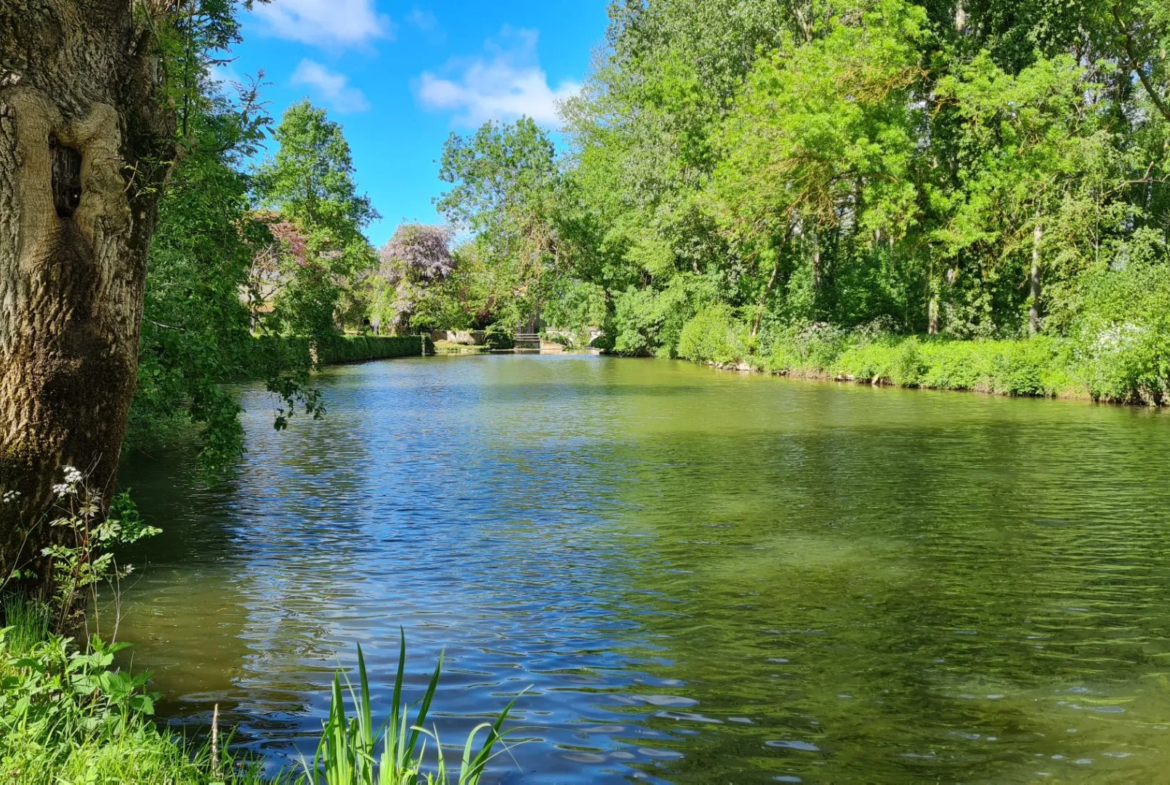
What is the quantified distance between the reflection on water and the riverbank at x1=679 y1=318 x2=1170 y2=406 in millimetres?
7843

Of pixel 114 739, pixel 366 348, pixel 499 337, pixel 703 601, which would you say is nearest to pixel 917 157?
pixel 703 601

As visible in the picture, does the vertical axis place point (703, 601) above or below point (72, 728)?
below

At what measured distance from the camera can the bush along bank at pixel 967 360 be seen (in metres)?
22.8

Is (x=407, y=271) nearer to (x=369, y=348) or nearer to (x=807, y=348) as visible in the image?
(x=369, y=348)

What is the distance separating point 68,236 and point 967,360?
28106mm

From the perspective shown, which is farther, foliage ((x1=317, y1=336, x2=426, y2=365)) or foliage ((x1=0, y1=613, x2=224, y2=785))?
foliage ((x1=317, y1=336, x2=426, y2=365))

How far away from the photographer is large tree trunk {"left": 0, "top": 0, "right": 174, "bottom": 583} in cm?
475

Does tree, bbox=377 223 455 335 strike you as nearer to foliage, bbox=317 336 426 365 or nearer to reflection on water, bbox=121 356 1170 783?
foliage, bbox=317 336 426 365

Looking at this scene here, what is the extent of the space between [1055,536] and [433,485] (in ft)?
26.0

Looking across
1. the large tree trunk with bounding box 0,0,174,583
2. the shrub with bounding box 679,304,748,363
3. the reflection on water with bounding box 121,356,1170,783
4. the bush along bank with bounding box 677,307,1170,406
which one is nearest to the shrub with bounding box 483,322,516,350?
the shrub with bounding box 679,304,748,363

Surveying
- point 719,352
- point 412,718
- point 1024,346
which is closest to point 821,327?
point 719,352

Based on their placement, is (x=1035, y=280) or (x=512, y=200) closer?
(x=1035, y=280)

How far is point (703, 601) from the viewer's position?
297 inches

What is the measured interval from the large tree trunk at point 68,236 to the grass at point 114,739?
0.96 meters
